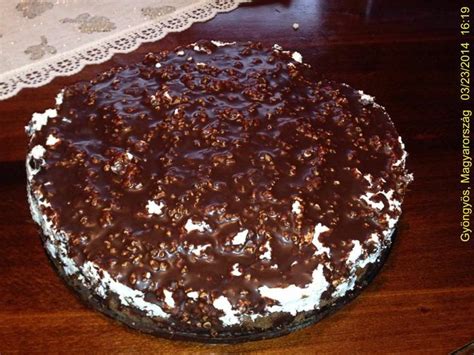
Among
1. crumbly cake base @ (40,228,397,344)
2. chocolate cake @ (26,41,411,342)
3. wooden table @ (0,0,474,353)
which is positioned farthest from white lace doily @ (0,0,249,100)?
crumbly cake base @ (40,228,397,344)

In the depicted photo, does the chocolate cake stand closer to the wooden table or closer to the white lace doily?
the wooden table

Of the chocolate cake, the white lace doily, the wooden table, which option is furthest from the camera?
the white lace doily

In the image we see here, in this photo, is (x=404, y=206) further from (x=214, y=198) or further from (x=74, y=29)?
(x=74, y=29)

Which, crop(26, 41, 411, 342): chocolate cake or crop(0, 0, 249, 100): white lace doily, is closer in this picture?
crop(26, 41, 411, 342): chocolate cake

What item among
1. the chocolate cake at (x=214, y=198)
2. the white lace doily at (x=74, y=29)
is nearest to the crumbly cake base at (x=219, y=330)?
the chocolate cake at (x=214, y=198)

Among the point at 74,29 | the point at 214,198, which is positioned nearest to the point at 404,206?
the point at 214,198

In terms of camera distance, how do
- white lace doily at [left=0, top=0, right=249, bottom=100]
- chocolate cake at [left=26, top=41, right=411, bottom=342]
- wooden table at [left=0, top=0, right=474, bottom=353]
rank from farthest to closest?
white lace doily at [left=0, top=0, right=249, bottom=100]
wooden table at [left=0, top=0, right=474, bottom=353]
chocolate cake at [left=26, top=41, right=411, bottom=342]
